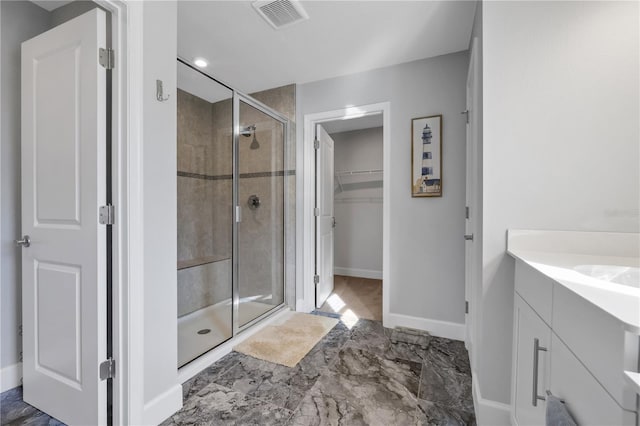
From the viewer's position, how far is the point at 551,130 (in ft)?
4.38

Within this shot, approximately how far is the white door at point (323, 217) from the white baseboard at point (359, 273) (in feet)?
3.69

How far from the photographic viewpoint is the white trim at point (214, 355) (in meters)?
1.77

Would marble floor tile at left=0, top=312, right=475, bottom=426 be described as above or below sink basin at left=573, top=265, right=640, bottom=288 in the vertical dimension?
below

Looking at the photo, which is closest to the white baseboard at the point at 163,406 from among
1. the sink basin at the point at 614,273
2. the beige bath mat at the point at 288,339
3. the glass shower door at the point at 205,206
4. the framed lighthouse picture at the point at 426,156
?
the beige bath mat at the point at 288,339

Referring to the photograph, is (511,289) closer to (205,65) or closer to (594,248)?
(594,248)

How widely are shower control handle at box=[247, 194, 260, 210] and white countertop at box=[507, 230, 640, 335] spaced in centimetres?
207

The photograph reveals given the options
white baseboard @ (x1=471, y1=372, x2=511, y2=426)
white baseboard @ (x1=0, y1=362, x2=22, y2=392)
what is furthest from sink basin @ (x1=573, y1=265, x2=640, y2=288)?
white baseboard @ (x1=0, y1=362, x2=22, y2=392)

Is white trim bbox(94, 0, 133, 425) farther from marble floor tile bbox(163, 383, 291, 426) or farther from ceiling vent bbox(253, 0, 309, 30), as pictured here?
ceiling vent bbox(253, 0, 309, 30)

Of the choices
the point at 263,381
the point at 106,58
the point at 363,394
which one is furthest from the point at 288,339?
the point at 106,58

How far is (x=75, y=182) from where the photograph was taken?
1.34m

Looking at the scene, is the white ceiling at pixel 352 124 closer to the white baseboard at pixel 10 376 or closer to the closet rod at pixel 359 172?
the closet rod at pixel 359 172

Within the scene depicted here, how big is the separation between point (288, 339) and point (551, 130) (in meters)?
2.24

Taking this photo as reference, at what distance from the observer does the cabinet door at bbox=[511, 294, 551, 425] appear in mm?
975

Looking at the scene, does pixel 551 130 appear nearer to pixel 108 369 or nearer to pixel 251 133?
pixel 251 133
